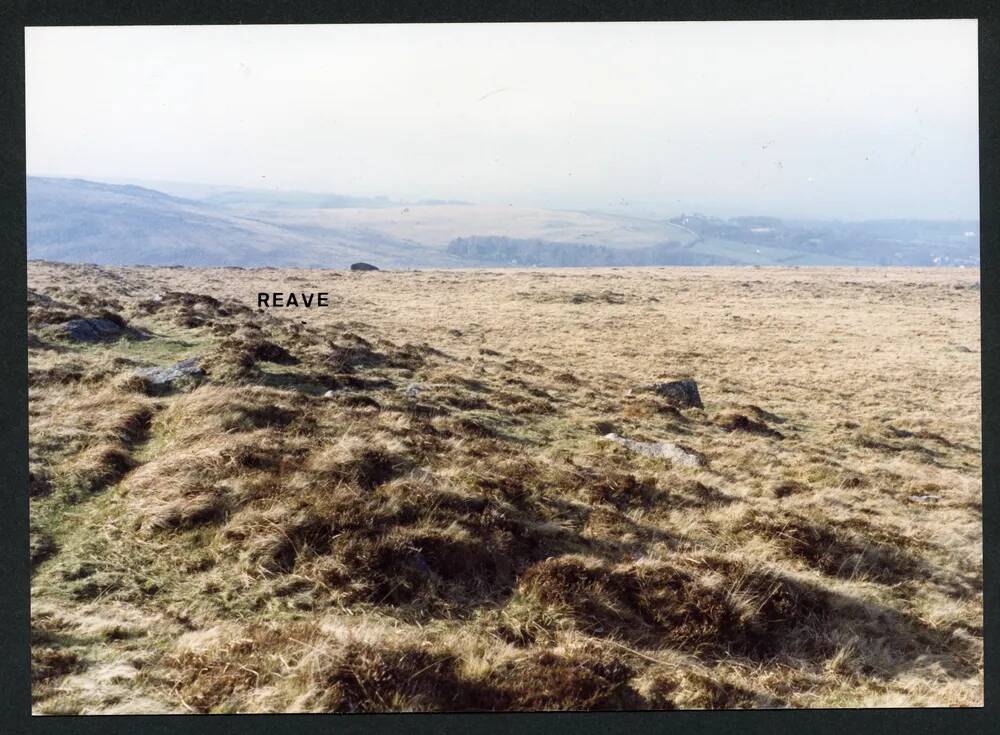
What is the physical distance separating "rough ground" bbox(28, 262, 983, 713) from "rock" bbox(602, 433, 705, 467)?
142mm

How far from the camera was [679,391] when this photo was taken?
37.6 feet

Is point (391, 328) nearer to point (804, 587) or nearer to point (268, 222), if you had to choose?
point (268, 222)

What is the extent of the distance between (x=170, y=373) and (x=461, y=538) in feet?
16.6

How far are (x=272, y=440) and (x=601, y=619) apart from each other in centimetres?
406

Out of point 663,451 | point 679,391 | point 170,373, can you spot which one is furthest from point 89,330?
point 679,391

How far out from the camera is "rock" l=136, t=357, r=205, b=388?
29.3ft

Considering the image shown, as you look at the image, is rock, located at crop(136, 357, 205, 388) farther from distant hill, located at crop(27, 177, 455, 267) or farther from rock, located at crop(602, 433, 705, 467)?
rock, located at crop(602, 433, 705, 467)

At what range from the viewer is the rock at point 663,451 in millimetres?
8945

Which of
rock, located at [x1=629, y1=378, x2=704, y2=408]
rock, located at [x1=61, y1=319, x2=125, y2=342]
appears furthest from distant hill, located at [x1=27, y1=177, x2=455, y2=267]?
rock, located at [x1=629, y1=378, x2=704, y2=408]

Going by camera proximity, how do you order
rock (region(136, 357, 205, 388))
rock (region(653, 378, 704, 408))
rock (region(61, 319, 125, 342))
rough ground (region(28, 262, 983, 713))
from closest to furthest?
rough ground (region(28, 262, 983, 713)) → rock (region(136, 357, 205, 388)) → rock (region(61, 319, 125, 342)) → rock (region(653, 378, 704, 408))

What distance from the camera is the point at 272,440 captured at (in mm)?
7594

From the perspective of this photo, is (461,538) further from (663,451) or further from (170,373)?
(170,373)

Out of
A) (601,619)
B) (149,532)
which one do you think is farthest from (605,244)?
(149,532)

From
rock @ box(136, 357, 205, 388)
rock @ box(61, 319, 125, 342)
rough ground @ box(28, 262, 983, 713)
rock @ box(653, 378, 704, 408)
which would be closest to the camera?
rough ground @ box(28, 262, 983, 713)
